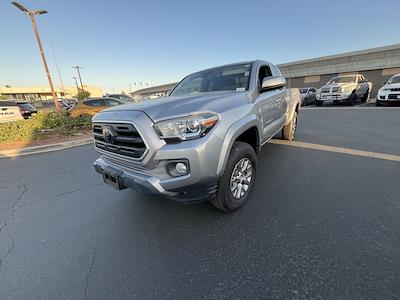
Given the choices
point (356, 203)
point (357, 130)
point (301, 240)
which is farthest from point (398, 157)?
point (301, 240)

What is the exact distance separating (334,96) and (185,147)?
15570 millimetres

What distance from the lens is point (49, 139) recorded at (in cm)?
859

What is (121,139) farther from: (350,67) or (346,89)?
(350,67)

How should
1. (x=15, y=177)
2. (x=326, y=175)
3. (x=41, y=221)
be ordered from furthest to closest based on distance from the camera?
(x=15, y=177)
(x=326, y=175)
(x=41, y=221)

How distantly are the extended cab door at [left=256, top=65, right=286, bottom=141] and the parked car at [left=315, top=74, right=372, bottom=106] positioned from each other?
12.3 m

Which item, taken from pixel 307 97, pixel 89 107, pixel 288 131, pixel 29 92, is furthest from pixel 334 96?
pixel 29 92

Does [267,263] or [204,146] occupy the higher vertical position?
[204,146]

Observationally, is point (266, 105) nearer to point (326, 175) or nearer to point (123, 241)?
point (326, 175)

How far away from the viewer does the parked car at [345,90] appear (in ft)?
45.7

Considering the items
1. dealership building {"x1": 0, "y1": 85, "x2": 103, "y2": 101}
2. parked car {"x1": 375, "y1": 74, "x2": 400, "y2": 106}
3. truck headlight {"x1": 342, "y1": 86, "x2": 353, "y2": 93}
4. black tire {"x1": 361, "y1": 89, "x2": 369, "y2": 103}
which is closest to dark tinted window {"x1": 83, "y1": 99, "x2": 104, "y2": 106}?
truck headlight {"x1": 342, "y1": 86, "x2": 353, "y2": 93}

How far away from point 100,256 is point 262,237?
1640 mm

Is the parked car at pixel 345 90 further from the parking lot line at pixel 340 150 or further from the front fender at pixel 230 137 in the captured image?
the front fender at pixel 230 137

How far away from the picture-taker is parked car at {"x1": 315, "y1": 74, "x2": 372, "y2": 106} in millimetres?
13930

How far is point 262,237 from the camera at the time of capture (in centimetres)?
227
